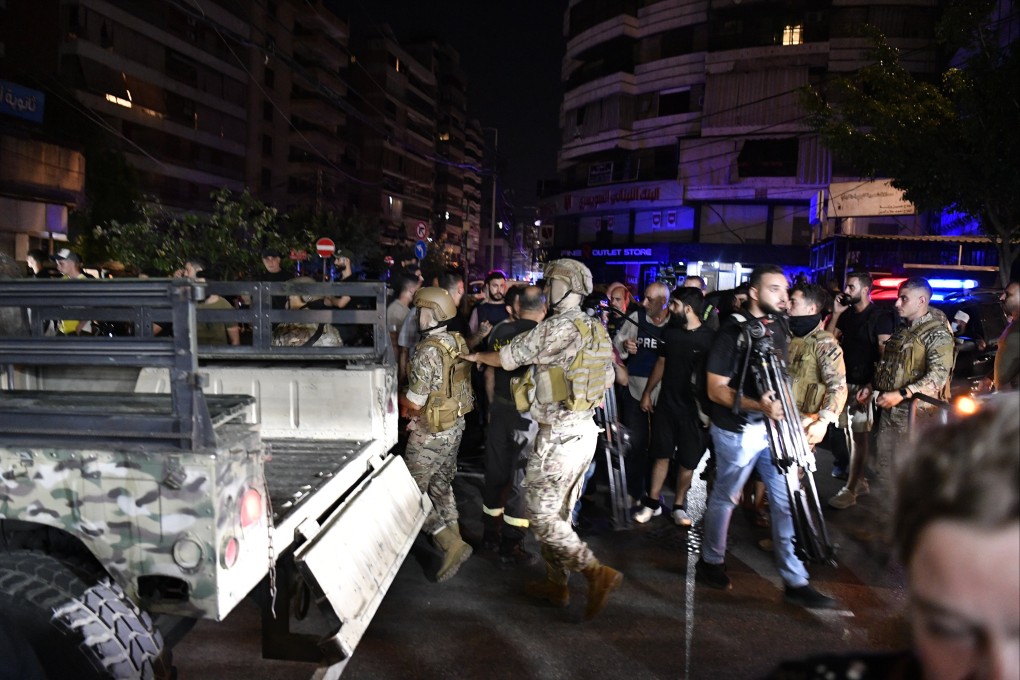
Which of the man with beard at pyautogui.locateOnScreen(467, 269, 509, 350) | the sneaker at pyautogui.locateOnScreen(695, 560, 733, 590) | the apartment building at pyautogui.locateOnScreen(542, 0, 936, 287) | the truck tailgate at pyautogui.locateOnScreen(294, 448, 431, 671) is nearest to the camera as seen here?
the truck tailgate at pyautogui.locateOnScreen(294, 448, 431, 671)

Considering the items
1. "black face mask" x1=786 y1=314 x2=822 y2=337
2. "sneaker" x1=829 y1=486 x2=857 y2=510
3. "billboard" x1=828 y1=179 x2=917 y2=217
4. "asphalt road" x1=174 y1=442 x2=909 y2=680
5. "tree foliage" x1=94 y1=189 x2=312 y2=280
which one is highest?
"billboard" x1=828 y1=179 x2=917 y2=217

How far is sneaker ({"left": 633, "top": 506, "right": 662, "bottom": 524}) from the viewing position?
6020 mm

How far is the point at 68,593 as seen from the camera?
2.42m

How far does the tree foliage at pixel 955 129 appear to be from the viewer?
1248 centimetres

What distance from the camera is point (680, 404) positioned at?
5902 millimetres

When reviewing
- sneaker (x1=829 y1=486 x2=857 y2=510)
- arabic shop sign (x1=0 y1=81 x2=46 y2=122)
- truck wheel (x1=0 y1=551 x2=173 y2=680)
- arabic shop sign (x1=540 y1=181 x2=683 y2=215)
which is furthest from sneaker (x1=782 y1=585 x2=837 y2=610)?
arabic shop sign (x1=540 y1=181 x2=683 y2=215)

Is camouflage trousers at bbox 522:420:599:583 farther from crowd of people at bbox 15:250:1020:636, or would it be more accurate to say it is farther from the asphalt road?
the asphalt road

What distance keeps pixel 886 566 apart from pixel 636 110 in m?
37.8

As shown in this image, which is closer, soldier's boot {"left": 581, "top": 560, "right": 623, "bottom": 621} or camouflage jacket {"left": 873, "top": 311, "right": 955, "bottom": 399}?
soldier's boot {"left": 581, "top": 560, "right": 623, "bottom": 621}

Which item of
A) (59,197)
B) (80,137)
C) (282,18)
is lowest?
(59,197)

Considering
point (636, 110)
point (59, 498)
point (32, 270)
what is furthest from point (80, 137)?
point (59, 498)

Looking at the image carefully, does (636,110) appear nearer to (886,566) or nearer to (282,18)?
(282,18)

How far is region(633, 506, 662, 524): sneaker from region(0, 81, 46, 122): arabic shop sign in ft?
84.3

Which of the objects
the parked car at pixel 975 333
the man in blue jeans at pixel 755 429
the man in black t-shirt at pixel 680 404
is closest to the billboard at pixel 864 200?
the parked car at pixel 975 333
